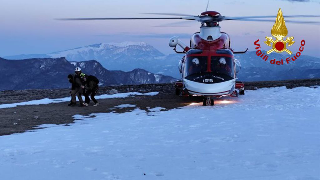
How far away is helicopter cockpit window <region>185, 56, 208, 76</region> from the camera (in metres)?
16.3

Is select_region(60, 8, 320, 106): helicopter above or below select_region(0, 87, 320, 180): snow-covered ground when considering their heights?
above

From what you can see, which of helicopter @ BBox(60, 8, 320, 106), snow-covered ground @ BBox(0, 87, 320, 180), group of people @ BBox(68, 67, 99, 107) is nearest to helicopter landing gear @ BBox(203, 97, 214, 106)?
helicopter @ BBox(60, 8, 320, 106)

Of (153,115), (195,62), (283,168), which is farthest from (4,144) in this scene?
(195,62)

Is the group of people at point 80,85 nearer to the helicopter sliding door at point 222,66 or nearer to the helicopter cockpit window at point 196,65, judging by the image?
the helicopter cockpit window at point 196,65

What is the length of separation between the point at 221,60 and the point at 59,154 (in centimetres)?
1013

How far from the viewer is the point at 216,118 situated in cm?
1245

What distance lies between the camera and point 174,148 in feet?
26.7

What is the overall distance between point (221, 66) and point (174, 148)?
8.92m

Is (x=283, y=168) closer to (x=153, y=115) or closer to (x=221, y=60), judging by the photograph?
(x=153, y=115)

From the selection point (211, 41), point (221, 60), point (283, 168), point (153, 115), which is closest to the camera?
point (283, 168)

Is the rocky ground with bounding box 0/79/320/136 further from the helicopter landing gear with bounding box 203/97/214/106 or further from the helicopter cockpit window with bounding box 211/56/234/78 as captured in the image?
the helicopter cockpit window with bounding box 211/56/234/78

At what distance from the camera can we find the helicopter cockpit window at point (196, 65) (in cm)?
1630

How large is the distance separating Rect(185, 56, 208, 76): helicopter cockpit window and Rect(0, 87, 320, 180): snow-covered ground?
125 inches

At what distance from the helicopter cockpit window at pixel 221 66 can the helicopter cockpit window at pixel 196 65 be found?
1.16 feet
